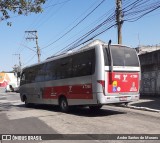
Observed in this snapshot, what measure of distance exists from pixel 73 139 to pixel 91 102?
5.72 meters

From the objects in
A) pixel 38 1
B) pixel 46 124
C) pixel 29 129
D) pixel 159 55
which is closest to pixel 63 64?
pixel 38 1

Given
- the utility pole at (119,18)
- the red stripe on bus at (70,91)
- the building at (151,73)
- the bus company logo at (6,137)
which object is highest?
the utility pole at (119,18)

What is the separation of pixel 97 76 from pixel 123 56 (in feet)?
5.62

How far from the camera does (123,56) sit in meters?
16.0

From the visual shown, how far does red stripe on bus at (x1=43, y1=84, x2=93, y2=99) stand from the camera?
16000 mm

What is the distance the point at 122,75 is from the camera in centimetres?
1580

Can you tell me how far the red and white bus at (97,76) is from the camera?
1526 centimetres

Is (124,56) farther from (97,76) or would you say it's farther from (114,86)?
(97,76)

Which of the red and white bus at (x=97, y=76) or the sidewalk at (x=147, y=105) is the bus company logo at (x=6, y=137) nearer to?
the red and white bus at (x=97, y=76)

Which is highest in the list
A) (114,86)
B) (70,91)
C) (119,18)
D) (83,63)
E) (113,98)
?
(119,18)

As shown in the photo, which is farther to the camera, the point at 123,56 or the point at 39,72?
the point at 39,72

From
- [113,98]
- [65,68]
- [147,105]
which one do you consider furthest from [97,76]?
[147,105]

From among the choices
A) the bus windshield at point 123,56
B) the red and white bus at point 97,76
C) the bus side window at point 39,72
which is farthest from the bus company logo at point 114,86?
the bus side window at point 39,72

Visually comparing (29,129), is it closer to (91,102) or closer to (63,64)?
(91,102)
